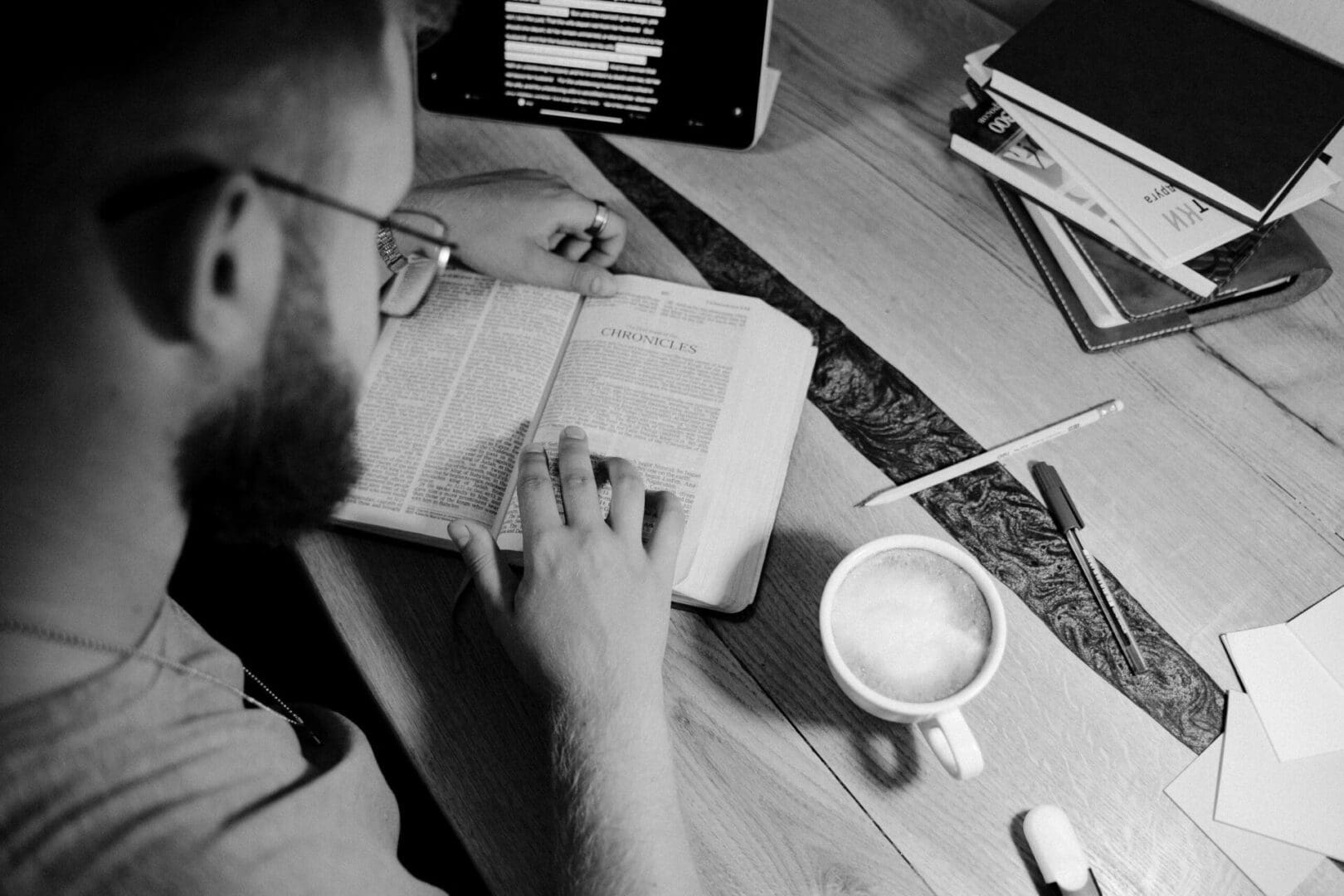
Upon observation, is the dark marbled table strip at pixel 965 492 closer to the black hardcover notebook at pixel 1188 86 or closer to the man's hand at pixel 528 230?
the man's hand at pixel 528 230

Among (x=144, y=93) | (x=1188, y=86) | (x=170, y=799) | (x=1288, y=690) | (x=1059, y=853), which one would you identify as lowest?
(x=170, y=799)

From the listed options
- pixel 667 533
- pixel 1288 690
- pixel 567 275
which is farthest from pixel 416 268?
pixel 1288 690

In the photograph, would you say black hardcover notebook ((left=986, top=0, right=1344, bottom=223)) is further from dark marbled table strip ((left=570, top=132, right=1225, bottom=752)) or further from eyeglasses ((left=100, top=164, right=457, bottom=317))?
eyeglasses ((left=100, top=164, right=457, bottom=317))

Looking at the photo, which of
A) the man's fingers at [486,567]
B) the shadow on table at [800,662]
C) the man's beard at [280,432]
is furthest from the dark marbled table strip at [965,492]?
the man's beard at [280,432]

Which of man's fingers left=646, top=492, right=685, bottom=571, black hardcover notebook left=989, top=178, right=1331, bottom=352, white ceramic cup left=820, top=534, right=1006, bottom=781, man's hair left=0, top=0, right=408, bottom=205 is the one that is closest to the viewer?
man's hair left=0, top=0, right=408, bottom=205

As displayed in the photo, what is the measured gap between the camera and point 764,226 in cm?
89

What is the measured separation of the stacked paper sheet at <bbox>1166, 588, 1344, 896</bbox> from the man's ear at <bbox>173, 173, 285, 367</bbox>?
2.18 feet

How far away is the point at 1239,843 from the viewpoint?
605mm

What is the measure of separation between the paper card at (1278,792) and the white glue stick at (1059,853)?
0.11 meters

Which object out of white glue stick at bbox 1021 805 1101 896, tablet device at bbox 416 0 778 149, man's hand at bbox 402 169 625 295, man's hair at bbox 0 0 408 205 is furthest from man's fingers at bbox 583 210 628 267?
white glue stick at bbox 1021 805 1101 896

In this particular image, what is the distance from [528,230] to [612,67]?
195 millimetres

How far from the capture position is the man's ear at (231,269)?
405 mm

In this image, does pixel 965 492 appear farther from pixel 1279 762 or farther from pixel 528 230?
pixel 528 230

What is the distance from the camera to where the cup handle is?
56 centimetres
